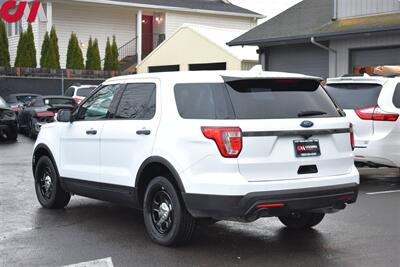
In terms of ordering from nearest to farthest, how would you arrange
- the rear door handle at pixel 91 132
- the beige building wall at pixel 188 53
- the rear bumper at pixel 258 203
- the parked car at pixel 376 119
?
1. the rear bumper at pixel 258 203
2. the rear door handle at pixel 91 132
3. the parked car at pixel 376 119
4. the beige building wall at pixel 188 53

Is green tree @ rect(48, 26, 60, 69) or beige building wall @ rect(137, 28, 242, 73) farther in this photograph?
green tree @ rect(48, 26, 60, 69)

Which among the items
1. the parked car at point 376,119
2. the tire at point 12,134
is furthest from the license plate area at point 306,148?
the tire at point 12,134

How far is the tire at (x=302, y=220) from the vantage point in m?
7.39

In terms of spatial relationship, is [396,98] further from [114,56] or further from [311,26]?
[114,56]

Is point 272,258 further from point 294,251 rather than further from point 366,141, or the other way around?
point 366,141

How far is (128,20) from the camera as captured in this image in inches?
1414

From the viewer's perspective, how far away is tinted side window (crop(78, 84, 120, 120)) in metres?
7.69

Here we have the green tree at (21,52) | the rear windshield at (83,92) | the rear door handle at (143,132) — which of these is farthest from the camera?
the green tree at (21,52)

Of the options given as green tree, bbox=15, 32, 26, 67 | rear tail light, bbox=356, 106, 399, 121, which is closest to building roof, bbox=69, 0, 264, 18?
green tree, bbox=15, 32, 26, 67

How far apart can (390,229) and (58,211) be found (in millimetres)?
4159

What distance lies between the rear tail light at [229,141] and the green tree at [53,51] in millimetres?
Answer: 26112

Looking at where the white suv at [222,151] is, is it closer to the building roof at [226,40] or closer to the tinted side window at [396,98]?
the tinted side window at [396,98]

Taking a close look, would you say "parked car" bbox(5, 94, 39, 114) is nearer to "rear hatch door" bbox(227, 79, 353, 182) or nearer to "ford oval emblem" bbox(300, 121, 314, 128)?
"rear hatch door" bbox(227, 79, 353, 182)

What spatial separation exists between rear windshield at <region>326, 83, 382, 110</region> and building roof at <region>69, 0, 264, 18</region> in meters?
23.4
